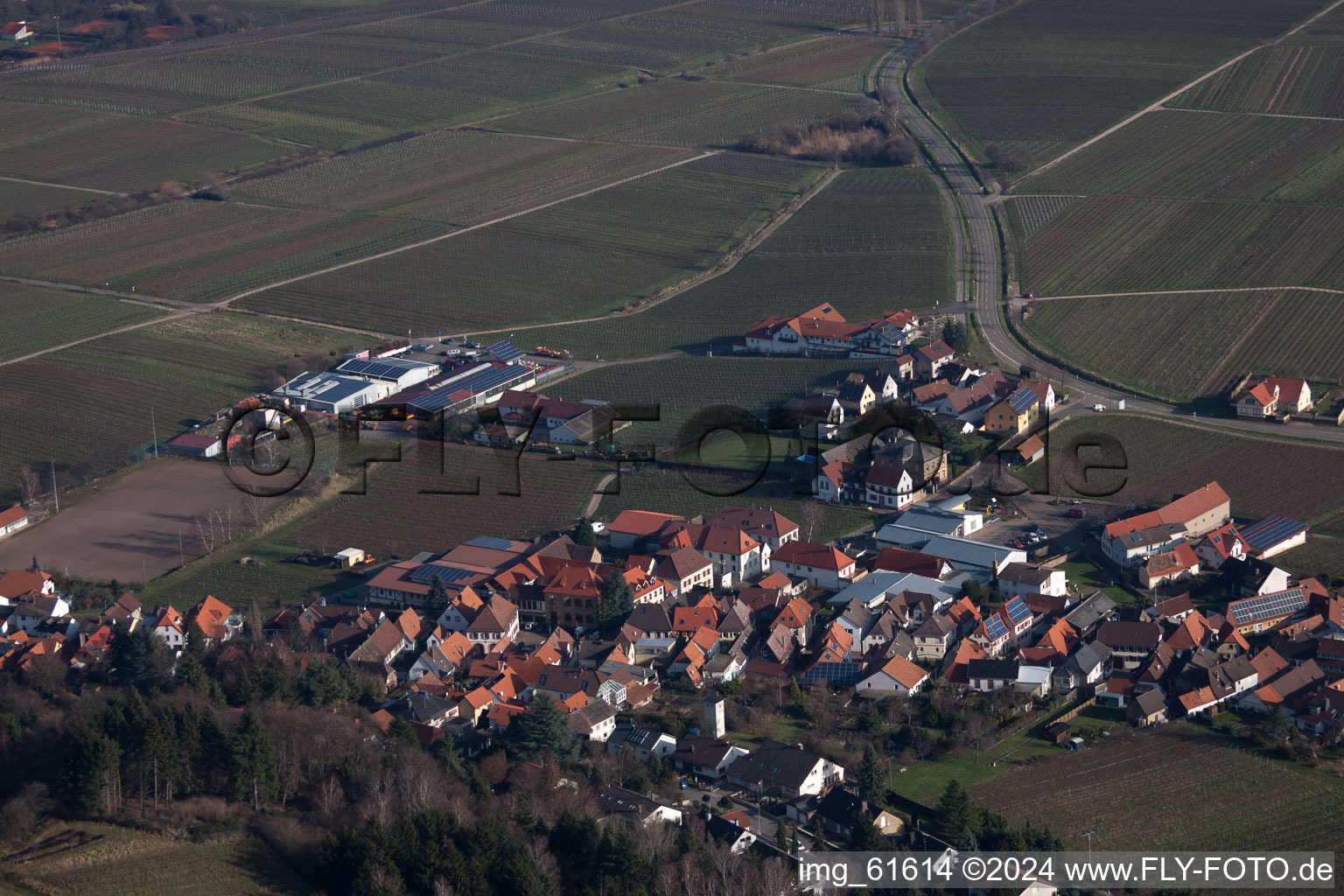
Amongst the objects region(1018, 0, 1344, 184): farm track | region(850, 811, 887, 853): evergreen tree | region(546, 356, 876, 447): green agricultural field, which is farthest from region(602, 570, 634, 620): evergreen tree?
region(1018, 0, 1344, 184): farm track

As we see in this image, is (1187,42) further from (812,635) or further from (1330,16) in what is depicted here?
(812,635)

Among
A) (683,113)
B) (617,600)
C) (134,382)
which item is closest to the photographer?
(617,600)

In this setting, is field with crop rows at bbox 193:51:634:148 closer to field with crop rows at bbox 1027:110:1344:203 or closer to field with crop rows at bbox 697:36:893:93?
field with crop rows at bbox 697:36:893:93

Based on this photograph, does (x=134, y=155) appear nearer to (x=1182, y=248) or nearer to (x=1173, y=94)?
(x=1182, y=248)

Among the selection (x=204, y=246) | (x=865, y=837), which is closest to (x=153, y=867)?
(x=865, y=837)

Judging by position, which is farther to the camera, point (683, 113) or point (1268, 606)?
point (683, 113)

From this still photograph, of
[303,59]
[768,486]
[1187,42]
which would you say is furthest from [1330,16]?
[768,486]

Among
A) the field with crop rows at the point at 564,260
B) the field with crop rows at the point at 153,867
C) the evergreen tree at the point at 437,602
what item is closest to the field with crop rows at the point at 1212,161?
the field with crop rows at the point at 564,260
